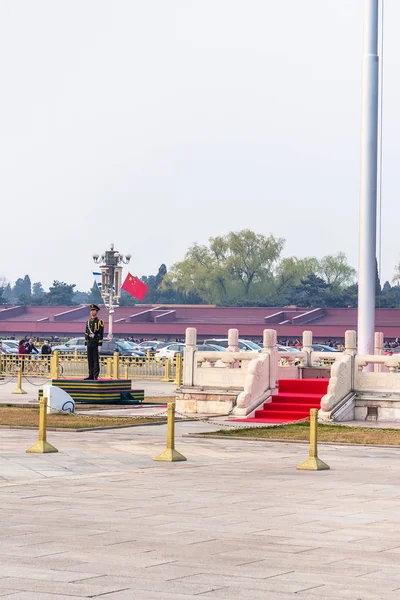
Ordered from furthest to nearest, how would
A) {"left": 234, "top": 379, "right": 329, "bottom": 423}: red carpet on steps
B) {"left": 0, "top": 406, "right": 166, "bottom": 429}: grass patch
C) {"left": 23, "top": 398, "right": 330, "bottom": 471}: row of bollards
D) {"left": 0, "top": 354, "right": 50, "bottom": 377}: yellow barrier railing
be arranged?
{"left": 0, "top": 354, "right": 50, "bottom": 377}: yellow barrier railing < {"left": 234, "top": 379, "right": 329, "bottom": 423}: red carpet on steps < {"left": 0, "top": 406, "right": 166, "bottom": 429}: grass patch < {"left": 23, "top": 398, "right": 330, "bottom": 471}: row of bollards

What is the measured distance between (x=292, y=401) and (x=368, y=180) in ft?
17.1

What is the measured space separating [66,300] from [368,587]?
4491 inches

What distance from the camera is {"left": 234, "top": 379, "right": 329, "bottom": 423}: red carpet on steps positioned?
21594mm

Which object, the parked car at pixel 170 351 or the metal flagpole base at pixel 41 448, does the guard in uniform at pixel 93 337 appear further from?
the parked car at pixel 170 351

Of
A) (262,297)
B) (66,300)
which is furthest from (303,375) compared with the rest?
(66,300)

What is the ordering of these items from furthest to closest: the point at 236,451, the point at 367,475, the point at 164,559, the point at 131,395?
the point at 131,395 → the point at 236,451 → the point at 367,475 → the point at 164,559

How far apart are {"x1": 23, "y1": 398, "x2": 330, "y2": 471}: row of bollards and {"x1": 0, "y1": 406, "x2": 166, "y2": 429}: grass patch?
3916 millimetres

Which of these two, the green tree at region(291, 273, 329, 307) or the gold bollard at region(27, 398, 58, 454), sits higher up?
the green tree at region(291, 273, 329, 307)

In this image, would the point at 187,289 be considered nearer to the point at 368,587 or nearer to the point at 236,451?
the point at 236,451

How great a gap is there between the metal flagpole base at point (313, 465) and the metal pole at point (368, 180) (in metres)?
9.56

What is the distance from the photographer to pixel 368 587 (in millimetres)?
6809

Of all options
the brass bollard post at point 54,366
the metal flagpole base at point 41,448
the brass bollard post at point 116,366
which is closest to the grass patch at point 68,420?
the metal flagpole base at point 41,448

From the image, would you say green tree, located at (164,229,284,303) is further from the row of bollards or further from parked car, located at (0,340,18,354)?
the row of bollards

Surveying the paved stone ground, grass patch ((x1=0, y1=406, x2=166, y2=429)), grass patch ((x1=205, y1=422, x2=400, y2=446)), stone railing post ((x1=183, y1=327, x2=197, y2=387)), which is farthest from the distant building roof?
the paved stone ground
